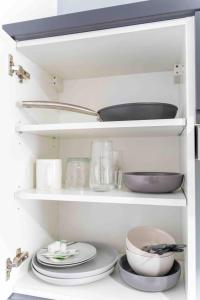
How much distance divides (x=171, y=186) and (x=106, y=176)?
0.26 m

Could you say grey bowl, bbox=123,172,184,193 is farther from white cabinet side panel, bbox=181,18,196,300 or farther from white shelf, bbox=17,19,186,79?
white shelf, bbox=17,19,186,79

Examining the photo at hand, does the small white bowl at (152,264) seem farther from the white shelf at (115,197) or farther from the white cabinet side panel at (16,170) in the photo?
the white cabinet side panel at (16,170)

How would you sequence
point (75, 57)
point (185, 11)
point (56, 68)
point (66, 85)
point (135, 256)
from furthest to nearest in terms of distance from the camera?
point (66, 85) → point (56, 68) → point (75, 57) → point (135, 256) → point (185, 11)

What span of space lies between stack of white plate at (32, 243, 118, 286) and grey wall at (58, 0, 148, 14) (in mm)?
1067

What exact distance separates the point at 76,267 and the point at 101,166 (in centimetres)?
37

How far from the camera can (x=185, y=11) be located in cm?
70

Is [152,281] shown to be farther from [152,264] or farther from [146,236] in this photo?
[146,236]

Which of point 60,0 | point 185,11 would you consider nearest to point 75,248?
point 185,11

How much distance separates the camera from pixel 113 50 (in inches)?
34.6

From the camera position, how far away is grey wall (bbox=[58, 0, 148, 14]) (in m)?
1.16

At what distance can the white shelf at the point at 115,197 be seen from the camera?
0.73 meters

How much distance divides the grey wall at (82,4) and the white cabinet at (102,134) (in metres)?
0.34

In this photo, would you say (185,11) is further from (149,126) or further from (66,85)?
(66,85)

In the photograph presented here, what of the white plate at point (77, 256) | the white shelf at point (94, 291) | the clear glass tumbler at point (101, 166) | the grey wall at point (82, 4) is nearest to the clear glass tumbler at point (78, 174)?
the clear glass tumbler at point (101, 166)
